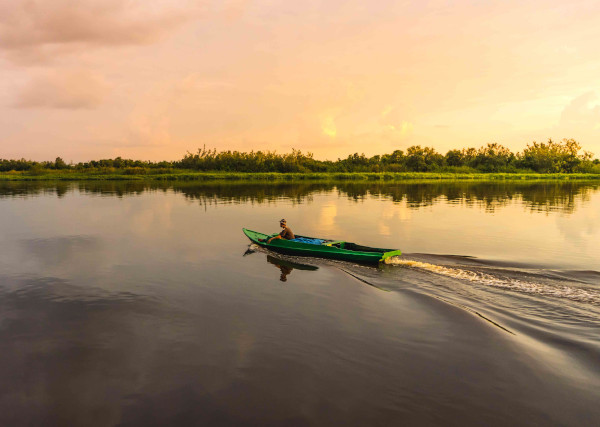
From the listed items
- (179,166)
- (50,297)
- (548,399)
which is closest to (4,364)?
(50,297)

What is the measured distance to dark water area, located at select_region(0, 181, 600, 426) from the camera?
8.34 metres

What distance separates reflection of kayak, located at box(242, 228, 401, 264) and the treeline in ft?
349

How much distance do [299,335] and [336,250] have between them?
821cm

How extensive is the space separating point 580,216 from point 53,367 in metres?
40.3

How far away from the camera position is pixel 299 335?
11695mm

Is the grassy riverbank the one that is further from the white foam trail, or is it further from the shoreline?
the white foam trail

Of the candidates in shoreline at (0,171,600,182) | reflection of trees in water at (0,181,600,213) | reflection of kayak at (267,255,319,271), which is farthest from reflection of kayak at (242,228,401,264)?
shoreline at (0,171,600,182)

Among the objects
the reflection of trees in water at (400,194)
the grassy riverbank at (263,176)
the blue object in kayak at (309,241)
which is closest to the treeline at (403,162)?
the grassy riverbank at (263,176)

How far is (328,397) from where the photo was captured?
8.63 m

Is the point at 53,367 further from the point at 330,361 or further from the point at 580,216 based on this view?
the point at 580,216

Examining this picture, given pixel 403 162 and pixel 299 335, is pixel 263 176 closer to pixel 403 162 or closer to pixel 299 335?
pixel 403 162

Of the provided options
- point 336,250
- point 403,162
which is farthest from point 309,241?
point 403,162

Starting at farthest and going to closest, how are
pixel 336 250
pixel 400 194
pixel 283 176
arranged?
1. pixel 283 176
2. pixel 400 194
3. pixel 336 250

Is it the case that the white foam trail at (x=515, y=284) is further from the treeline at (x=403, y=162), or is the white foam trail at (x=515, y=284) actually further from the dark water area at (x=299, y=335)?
the treeline at (x=403, y=162)
